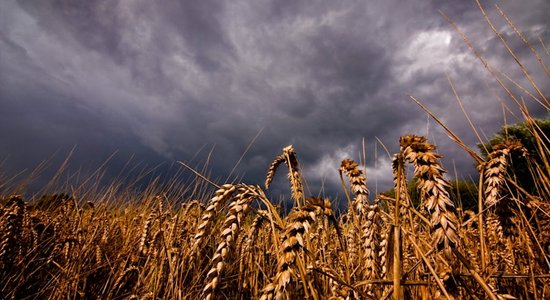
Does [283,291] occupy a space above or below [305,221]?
below

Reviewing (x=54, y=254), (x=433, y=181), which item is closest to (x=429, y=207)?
(x=433, y=181)

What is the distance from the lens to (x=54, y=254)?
2.96 meters

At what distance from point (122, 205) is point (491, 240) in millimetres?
5227

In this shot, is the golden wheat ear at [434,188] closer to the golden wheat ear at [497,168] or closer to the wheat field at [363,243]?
the wheat field at [363,243]

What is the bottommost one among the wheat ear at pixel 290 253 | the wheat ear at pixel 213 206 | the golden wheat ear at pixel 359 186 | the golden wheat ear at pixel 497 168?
the wheat ear at pixel 290 253

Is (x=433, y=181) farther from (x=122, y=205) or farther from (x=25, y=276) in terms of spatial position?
(x=122, y=205)

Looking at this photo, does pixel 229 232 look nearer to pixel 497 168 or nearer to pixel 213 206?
pixel 213 206

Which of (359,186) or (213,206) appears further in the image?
(359,186)

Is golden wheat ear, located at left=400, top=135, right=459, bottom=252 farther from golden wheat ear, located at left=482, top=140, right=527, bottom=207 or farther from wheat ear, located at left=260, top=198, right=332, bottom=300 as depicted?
golden wheat ear, located at left=482, top=140, right=527, bottom=207

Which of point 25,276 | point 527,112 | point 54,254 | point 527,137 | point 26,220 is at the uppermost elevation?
point 527,137

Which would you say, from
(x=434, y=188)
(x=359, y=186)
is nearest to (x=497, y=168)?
(x=359, y=186)


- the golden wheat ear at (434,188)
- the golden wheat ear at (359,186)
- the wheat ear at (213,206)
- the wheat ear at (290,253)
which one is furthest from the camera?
the golden wheat ear at (359,186)

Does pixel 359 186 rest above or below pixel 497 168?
below

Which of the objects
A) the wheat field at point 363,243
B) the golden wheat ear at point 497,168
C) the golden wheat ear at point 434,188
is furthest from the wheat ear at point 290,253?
the golden wheat ear at point 497,168
